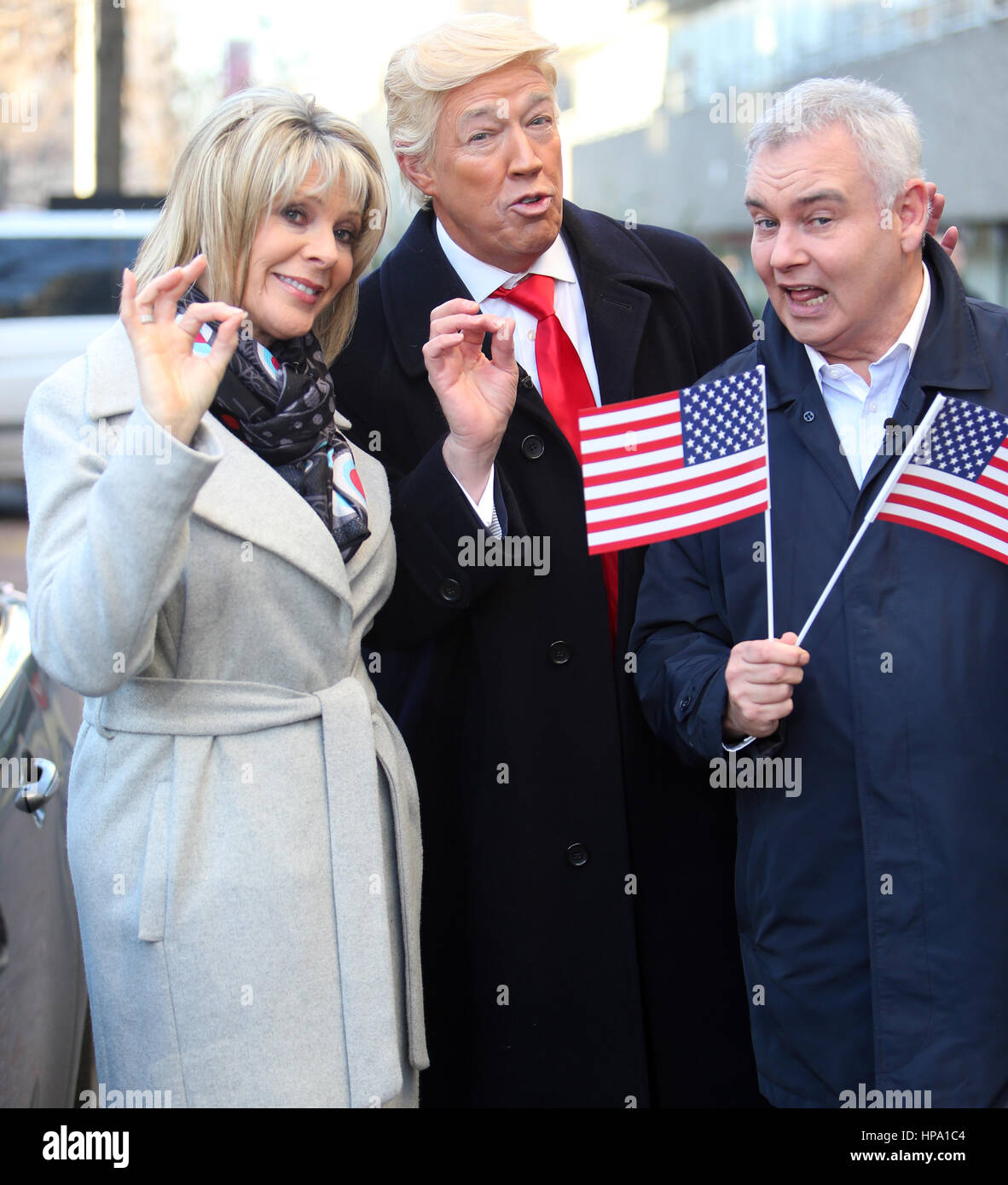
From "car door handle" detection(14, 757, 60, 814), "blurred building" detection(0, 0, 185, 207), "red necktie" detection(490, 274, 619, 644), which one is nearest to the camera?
"car door handle" detection(14, 757, 60, 814)

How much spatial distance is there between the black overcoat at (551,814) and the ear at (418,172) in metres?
0.13

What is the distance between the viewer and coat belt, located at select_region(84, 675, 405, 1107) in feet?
8.63

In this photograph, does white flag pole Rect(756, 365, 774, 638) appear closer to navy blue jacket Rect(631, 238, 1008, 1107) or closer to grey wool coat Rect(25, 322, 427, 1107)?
navy blue jacket Rect(631, 238, 1008, 1107)

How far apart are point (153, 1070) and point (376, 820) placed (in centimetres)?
56

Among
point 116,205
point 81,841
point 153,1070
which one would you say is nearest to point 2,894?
point 81,841

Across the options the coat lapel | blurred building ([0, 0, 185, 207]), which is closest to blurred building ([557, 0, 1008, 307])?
blurred building ([0, 0, 185, 207])

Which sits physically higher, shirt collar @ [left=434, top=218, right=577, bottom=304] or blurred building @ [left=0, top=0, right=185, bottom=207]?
blurred building @ [left=0, top=0, right=185, bottom=207]

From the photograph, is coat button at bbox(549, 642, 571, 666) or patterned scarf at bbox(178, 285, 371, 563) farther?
A: coat button at bbox(549, 642, 571, 666)

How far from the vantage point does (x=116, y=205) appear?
46.3 ft

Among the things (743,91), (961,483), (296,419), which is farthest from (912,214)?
(743,91)

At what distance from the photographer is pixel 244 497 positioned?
264cm

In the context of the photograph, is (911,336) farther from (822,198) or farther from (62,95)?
(62,95)

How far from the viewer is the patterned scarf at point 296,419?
8.93ft
